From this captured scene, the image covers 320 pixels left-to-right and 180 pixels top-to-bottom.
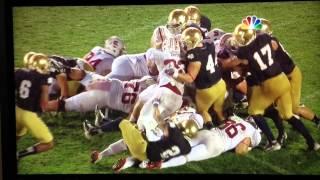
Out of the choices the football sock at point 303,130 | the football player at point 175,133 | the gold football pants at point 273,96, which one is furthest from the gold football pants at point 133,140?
the football sock at point 303,130

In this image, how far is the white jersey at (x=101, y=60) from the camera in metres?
2.46

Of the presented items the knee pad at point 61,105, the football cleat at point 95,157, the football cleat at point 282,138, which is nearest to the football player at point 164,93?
the football cleat at point 95,157

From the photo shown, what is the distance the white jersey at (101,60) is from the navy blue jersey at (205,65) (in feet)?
1.05

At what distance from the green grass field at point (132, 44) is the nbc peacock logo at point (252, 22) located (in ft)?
0.07

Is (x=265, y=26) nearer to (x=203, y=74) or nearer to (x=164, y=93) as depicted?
(x=203, y=74)

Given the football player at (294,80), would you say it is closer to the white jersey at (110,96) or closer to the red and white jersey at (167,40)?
the red and white jersey at (167,40)

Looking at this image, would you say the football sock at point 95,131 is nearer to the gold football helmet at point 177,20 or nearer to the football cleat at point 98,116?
the football cleat at point 98,116

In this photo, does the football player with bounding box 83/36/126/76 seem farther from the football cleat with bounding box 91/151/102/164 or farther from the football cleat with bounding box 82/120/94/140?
the football cleat with bounding box 91/151/102/164

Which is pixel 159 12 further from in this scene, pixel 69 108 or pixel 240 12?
pixel 69 108

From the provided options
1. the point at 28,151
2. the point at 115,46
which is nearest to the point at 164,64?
the point at 115,46

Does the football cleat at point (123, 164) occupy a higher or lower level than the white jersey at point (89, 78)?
lower

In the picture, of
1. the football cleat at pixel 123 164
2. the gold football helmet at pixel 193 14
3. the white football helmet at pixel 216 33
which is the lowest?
the football cleat at pixel 123 164

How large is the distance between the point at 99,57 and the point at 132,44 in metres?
0.14

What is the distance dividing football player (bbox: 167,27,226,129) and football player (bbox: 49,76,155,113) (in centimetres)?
15
